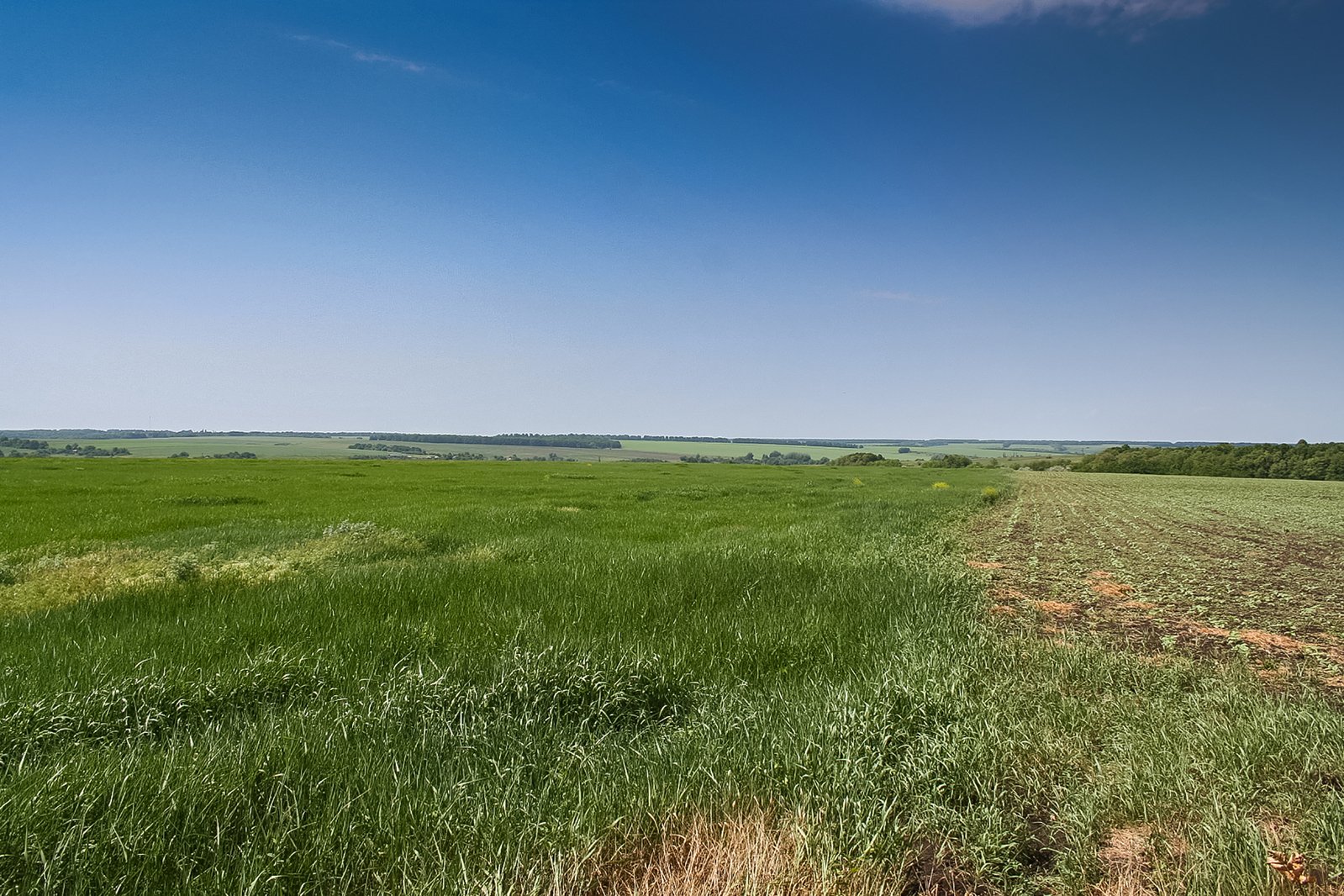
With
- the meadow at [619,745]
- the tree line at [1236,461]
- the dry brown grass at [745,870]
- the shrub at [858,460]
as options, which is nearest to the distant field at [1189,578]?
the meadow at [619,745]

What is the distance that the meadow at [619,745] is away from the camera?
3047mm

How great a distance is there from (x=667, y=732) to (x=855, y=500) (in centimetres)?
2666

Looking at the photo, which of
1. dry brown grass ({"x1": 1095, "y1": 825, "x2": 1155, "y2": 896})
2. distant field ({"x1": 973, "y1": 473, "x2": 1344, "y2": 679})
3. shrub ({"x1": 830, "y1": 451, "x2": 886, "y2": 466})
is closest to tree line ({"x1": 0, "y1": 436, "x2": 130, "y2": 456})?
shrub ({"x1": 830, "y1": 451, "x2": 886, "y2": 466})

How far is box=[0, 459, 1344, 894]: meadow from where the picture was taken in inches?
120

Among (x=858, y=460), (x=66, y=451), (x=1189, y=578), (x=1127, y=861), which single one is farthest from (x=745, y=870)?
(x=66, y=451)

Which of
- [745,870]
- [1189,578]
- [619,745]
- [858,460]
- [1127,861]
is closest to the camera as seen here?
[745,870]

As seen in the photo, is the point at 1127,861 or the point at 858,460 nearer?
the point at 1127,861

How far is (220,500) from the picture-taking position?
25766mm

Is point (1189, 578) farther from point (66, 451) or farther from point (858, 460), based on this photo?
point (66, 451)

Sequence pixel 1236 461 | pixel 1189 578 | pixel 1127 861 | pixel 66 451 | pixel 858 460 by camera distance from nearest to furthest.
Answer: pixel 1127 861, pixel 1189 578, pixel 1236 461, pixel 66 451, pixel 858 460

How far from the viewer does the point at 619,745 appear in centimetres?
441

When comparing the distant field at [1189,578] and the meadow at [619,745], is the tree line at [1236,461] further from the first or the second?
the meadow at [619,745]

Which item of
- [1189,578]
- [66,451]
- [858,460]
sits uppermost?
[1189,578]

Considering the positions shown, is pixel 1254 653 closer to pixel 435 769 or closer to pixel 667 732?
pixel 667 732
